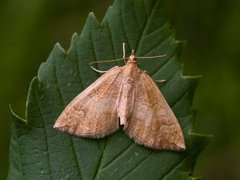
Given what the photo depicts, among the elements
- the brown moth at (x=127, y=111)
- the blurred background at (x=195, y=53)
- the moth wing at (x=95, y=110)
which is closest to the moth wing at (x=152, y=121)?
the brown moth at (x=127, y=111)

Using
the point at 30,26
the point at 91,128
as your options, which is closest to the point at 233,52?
the point at 30,26

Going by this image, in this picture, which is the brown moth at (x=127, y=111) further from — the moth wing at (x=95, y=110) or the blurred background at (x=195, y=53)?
the blurred background at (x=195, y=53)

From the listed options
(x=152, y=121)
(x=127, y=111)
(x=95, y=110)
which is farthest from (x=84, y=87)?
(x=152, y=121)

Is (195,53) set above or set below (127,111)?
below

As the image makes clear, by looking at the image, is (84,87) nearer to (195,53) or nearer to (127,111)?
(127,111)

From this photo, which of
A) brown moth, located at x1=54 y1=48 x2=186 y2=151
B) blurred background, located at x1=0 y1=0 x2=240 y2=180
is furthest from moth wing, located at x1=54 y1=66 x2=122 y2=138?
blurred background, located at x1=0 y1=0 x2=240 y2=180

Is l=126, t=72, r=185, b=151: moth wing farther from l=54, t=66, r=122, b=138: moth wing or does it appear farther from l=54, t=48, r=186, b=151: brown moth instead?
l=54, t=66, r=122, b=138: moth wing

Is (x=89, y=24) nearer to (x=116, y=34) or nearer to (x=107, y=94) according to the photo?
(x=116, y=34)
